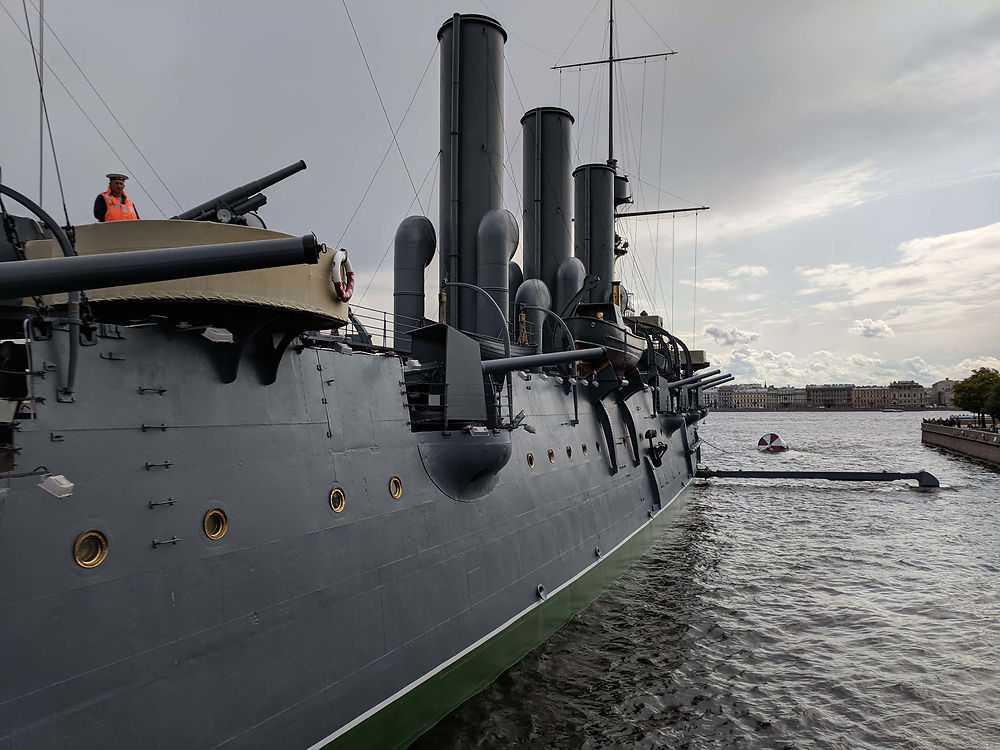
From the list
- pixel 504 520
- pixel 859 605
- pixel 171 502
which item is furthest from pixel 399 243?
pixel 859 605

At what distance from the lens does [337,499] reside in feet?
24.4

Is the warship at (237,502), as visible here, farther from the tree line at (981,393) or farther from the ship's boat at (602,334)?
the tree line at (981,393)

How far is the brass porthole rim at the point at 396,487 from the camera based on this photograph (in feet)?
27.7

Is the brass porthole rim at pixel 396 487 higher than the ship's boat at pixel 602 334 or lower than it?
lower

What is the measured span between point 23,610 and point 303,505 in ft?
9.09

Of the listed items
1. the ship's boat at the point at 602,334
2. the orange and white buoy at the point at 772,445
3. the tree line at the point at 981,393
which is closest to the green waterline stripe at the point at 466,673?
the ship's boat at the point at 602,334

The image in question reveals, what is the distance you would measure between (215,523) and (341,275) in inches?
108

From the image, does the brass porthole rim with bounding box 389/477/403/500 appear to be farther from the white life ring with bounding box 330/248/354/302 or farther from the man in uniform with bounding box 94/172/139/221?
the man in uniform with bounding box 94/172/139/221

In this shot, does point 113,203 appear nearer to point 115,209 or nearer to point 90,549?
point 115,209

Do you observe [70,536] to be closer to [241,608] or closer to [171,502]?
[171,502]

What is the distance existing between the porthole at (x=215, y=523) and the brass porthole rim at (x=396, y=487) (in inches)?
105

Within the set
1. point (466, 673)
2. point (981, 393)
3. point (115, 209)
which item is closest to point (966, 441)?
point (981, 393)

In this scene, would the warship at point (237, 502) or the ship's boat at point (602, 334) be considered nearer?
the warship at point (237, 502)

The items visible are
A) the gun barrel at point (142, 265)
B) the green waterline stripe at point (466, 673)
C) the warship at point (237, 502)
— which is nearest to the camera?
the gun barrel at point (142, 265)
